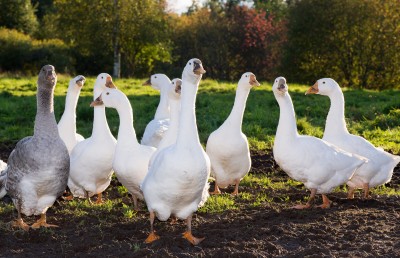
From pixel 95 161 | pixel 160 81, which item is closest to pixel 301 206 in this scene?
pixel 95 161

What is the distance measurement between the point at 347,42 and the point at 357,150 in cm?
2386

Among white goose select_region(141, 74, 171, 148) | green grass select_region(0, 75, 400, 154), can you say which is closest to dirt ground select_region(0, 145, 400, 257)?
white goose select_region(141, 74, 171, 148)

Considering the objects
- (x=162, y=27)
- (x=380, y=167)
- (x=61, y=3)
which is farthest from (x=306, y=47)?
(x=380, y=167)

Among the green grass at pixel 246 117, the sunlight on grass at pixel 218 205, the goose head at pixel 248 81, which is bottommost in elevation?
the sunlight on grass at pixel 218 205

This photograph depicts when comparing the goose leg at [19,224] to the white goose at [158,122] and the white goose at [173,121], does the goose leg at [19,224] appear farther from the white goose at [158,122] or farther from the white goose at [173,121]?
the white goose at [158,122]

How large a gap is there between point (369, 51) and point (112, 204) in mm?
25449

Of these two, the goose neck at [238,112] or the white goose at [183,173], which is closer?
the white goose at [183,173]

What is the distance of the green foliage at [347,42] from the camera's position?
30984mm

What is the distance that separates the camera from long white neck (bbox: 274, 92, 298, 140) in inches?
324

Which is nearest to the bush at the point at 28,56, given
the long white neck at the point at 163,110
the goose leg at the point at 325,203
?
the long white neck at the point at 163,110

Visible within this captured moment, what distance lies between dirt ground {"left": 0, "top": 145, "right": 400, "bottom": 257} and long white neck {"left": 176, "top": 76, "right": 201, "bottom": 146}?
1.07m

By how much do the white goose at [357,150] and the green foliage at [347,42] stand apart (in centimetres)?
2296

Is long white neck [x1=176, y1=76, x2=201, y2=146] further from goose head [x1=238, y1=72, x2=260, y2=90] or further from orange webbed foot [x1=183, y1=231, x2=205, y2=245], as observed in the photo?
goose head [x1=238, y1=72, x2=260, y2=90]

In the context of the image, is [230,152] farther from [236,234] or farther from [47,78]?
[47,78]
